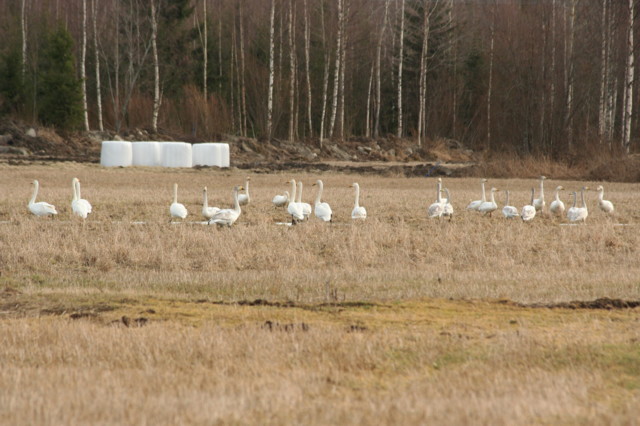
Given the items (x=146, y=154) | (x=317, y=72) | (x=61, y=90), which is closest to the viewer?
(x=146, y=154)

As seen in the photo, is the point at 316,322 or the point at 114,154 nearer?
the point at 316,322

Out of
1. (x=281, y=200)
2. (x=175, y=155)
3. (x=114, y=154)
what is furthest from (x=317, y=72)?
(x=281, y=200)

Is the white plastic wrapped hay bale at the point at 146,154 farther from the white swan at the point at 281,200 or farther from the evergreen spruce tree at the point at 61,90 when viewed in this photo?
the white swan at the point at 281,200

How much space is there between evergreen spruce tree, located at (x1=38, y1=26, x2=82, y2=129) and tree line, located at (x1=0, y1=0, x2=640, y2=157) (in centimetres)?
8

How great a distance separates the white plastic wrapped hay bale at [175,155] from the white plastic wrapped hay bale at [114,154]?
1.51 meters

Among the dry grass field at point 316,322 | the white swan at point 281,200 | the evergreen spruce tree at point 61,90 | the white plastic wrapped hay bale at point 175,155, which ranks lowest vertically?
the dry grass field at point 316,322

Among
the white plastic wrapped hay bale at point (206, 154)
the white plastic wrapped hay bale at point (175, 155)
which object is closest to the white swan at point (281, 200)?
the white plastic wrapped hay bale at point (175, 155)

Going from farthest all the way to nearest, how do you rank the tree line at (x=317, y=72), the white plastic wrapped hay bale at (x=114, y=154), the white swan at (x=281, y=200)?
1. the tree line at (x=317, y=72)
2. the white plastic wrapped hay bale at (x=114, y=154)
3. the white swan at (x=281, y=200)

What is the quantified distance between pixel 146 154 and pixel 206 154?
238 cm

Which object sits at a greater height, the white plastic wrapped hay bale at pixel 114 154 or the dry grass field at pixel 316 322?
the white plastic wrapped hay bale at pixel 114 154

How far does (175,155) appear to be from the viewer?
35281mm

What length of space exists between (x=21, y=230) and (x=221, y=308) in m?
7.10

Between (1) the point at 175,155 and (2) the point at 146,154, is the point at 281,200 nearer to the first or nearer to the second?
(1) the point at 175,155

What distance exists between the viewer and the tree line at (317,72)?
4397 centimetres
